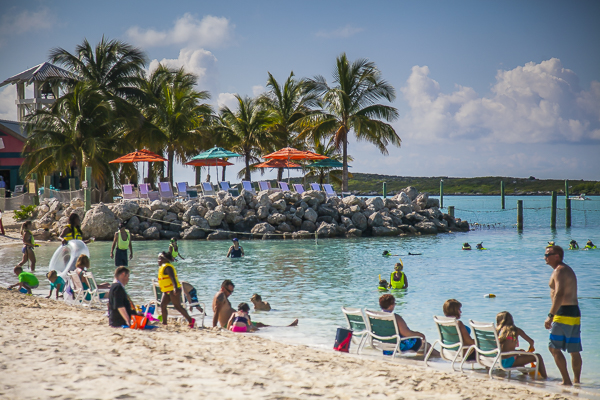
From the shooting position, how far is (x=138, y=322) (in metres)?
7.64

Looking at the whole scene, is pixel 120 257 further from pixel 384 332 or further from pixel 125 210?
pixel 125 210

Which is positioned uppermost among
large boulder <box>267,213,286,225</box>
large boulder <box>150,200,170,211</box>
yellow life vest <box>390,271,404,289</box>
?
large boulder <box>150,200,170,211</box>

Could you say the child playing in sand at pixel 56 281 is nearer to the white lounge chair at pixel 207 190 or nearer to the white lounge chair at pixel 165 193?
the white lounge chair at pixel 165 193

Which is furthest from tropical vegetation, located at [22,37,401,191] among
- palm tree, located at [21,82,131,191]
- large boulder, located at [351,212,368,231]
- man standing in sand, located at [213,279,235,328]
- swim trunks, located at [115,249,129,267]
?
man standing in sand, located at [213,279,235,328]

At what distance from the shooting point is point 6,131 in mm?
35906

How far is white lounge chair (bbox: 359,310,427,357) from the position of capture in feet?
23.2

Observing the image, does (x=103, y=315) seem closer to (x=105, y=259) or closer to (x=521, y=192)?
(x=105, y=259)

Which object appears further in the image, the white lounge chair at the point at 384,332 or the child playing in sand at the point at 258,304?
the child playing in sand at the point at 258,304

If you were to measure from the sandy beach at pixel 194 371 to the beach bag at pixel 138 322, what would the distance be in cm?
24

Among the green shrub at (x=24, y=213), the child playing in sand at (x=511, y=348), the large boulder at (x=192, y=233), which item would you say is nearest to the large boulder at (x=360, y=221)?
the large boulder at (x=192, y=233)

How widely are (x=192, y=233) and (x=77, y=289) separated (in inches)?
568

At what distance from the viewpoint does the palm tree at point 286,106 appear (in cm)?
3741

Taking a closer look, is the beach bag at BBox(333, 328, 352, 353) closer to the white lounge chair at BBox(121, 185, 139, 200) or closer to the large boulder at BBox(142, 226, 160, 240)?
the large boulder at BBox(142, 226, 160, 240)

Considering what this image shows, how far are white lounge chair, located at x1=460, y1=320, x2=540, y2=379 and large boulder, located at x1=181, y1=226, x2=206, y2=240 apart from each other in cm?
1992
